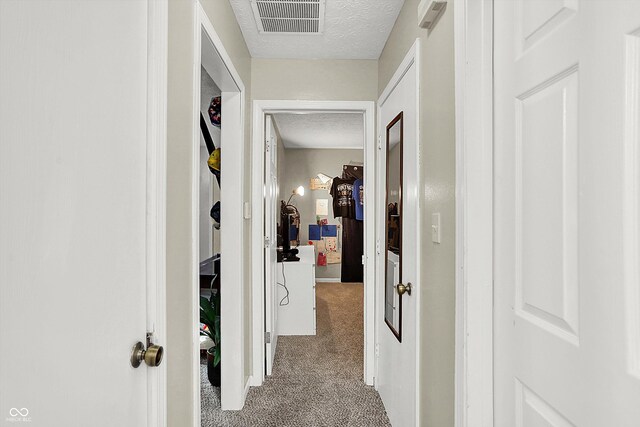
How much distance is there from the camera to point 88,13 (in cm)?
66

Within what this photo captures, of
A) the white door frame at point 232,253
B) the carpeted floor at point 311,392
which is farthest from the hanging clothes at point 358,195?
the white door frame at point 232,253

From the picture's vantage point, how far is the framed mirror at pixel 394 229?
1.96 meters

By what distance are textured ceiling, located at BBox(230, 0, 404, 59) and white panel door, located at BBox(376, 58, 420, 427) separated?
42 centimetres

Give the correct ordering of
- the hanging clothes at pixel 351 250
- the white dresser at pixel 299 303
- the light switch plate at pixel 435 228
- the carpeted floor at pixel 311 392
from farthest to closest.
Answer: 1. the hanging clothes at pixel 351 250
2. the white dresser at pixel 299 303
3. the carpeted floor at pixel 311 392
4. the light switch plate at pixel 435 228

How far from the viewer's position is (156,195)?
0.95 metres

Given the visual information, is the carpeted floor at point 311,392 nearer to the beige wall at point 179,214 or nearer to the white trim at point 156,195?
the beige wall at point 179,214

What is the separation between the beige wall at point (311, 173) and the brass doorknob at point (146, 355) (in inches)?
214

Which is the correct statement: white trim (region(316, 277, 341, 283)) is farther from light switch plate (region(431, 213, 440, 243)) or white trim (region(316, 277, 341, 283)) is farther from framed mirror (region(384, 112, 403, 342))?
light switch plate (region(431, 213, 440, 243))
